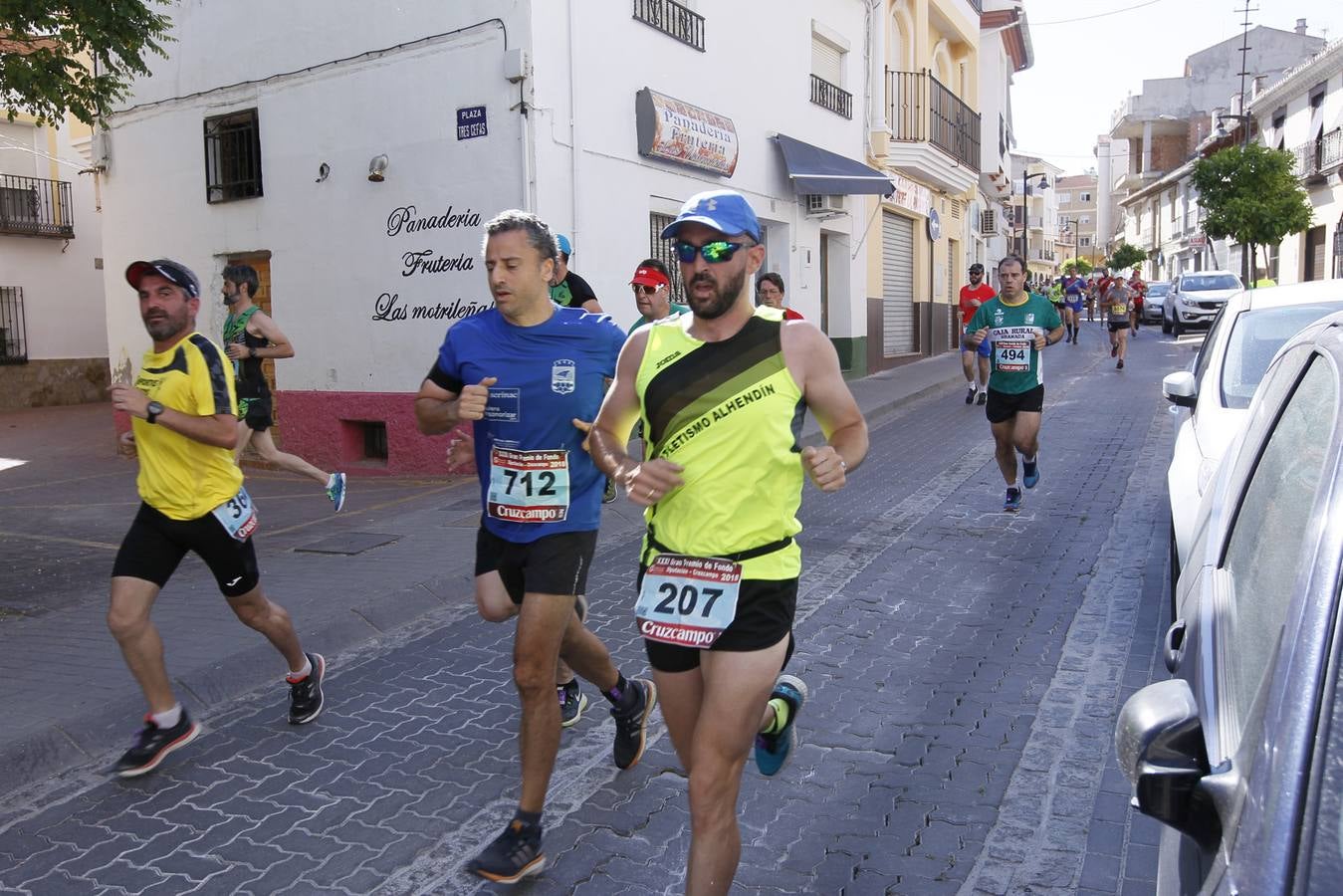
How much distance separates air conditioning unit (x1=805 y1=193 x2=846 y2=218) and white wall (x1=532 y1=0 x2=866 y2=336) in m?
0.23

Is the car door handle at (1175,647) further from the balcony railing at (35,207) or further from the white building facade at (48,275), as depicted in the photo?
the balcony railing at (35,207)

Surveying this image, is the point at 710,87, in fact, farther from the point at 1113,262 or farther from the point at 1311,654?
the point at 1113,262

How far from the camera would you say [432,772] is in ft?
13.6

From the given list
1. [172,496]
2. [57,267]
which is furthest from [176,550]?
[57,267]

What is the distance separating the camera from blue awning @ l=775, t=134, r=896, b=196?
54.0 ft

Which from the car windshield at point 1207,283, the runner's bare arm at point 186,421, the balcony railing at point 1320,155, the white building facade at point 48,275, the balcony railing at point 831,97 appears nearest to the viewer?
the runner's bare arm at point 186,421

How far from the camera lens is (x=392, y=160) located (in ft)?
38.5

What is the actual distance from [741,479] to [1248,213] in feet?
123

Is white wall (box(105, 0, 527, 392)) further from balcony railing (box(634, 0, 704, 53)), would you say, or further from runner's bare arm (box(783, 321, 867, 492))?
runner's bare arm (box(783, 321, 867, 492))

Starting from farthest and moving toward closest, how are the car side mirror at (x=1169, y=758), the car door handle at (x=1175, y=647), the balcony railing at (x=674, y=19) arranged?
the balcony railing at (x=674, y=19)
the car door handle at (x=1175, y=647)
the car side mirror at (x=1169, y=758)

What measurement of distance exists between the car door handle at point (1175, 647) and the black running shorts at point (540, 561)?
1.77m

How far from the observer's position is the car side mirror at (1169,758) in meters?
1.62

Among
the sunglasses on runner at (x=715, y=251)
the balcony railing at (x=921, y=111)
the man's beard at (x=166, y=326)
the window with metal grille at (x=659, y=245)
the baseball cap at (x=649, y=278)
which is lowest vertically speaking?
the man's beard at (x=166, y=326)

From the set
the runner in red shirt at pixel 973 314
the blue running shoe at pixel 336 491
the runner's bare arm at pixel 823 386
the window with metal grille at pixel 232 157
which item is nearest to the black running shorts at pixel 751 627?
the runner's bare arm at pixel 823 386
